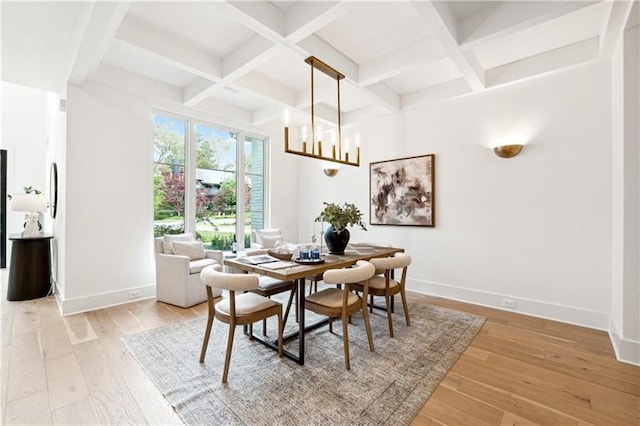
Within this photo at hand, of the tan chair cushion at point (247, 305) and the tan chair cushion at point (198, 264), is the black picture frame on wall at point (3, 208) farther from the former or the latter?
the tan chair cushion at point (247, 305)

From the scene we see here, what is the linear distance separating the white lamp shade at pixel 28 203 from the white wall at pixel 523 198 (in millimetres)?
5222

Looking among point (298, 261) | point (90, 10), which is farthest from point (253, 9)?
point (298, 261)

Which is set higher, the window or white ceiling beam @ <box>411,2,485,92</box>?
white ceiling beam @ <box>411,2,485,92</box>

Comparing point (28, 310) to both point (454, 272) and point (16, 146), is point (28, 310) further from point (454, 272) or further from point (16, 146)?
point (454, 272)

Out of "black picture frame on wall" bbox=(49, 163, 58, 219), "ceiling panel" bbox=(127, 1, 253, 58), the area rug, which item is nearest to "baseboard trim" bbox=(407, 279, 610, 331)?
the area rug

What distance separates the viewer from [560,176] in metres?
3.12

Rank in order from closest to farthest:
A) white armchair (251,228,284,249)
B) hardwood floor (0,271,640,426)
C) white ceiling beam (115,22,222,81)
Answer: hardwood floor (0,271,640,426), white ceiling beam (115,22,222,81), white armchair (251,228,284,249)

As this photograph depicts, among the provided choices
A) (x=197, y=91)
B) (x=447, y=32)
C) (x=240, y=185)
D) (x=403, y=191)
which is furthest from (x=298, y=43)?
(x=240, y=185)

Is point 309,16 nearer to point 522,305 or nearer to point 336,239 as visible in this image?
point 336,239

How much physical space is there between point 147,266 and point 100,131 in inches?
73.2

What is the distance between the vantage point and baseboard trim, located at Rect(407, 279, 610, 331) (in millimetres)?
2961

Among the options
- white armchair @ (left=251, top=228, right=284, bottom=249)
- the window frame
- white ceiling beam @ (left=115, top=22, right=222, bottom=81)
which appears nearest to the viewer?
white ceiling beam @ (left=115, top=22, right=222, bottom=81)

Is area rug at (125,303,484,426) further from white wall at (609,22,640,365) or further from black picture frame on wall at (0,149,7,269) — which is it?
black picture frame on wall at (0,149,7,269)

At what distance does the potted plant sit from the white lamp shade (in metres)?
4.07
